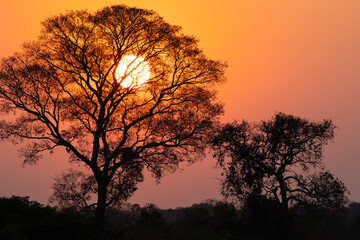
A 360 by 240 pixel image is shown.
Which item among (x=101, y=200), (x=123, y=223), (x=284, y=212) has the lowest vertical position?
(x=123, y=223)

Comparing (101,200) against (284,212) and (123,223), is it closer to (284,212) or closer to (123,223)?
(123,223)

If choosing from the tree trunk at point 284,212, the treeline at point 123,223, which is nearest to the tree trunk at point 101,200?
the treeline at point 123,223

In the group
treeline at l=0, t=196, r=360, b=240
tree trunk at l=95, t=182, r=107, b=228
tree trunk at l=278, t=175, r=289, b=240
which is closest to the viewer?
treeline at l=0, t=196, r=360, b=240

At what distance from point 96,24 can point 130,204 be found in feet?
50.7

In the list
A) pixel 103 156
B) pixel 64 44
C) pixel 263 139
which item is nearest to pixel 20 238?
pixel 103 156

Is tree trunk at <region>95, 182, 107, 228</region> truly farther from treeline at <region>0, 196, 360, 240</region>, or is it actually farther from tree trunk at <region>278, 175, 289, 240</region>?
tree trunk at <region>278, 175, 289, 240</region>

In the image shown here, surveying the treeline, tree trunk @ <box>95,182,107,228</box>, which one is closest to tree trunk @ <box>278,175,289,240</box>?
the treeline

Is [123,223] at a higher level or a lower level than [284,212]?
lower

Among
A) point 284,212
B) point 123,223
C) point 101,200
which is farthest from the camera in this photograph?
point 284,212

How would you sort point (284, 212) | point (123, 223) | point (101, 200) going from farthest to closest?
point (284, 212) → point (123, 223) → point (101, 200)

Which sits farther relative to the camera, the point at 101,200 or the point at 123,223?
the point at 123,223

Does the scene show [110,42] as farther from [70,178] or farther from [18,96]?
[70,178]

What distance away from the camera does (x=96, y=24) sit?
1661 inches

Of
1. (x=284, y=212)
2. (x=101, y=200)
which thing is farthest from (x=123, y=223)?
(x=284, y=212)
